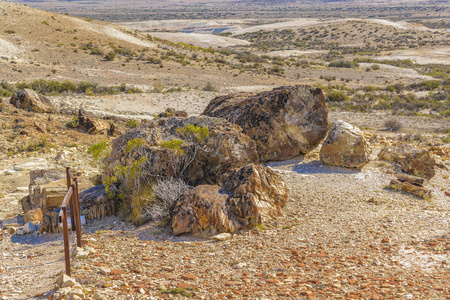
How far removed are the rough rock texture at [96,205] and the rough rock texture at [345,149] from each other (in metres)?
4.48

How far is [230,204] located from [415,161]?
4857 millimetres

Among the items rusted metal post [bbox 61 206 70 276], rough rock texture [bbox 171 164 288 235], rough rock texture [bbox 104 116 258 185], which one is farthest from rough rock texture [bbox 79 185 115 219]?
rusted metal post [bbox 61 206 70 276]

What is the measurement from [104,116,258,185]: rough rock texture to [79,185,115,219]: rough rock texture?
1.59ft

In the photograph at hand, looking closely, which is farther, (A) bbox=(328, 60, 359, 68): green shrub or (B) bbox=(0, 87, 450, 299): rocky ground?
(A) bbox=(328, 60, 359, 68): green shrub

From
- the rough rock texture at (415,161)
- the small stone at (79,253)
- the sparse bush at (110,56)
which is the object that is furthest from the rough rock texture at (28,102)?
the sparse bush at (110,56)

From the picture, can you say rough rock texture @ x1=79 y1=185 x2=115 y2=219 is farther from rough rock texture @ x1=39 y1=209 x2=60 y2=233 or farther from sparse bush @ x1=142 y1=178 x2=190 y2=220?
sparse bush @ x1=142 y1=178 x2=190 y2=220

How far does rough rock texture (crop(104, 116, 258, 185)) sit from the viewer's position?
7156mm

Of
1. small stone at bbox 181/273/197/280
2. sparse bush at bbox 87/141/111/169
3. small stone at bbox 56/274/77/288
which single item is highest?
sparse bush at bbox 87/141/111/169

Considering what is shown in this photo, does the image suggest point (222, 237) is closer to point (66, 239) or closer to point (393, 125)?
point (66, 239)

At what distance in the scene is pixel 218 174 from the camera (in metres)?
7.24

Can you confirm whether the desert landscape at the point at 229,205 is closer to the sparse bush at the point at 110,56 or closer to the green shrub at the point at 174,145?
the green shrub at the point at 174,145

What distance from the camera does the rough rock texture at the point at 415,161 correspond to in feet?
28.8

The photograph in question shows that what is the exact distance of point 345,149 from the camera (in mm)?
8727

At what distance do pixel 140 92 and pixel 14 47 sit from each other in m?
13.9
